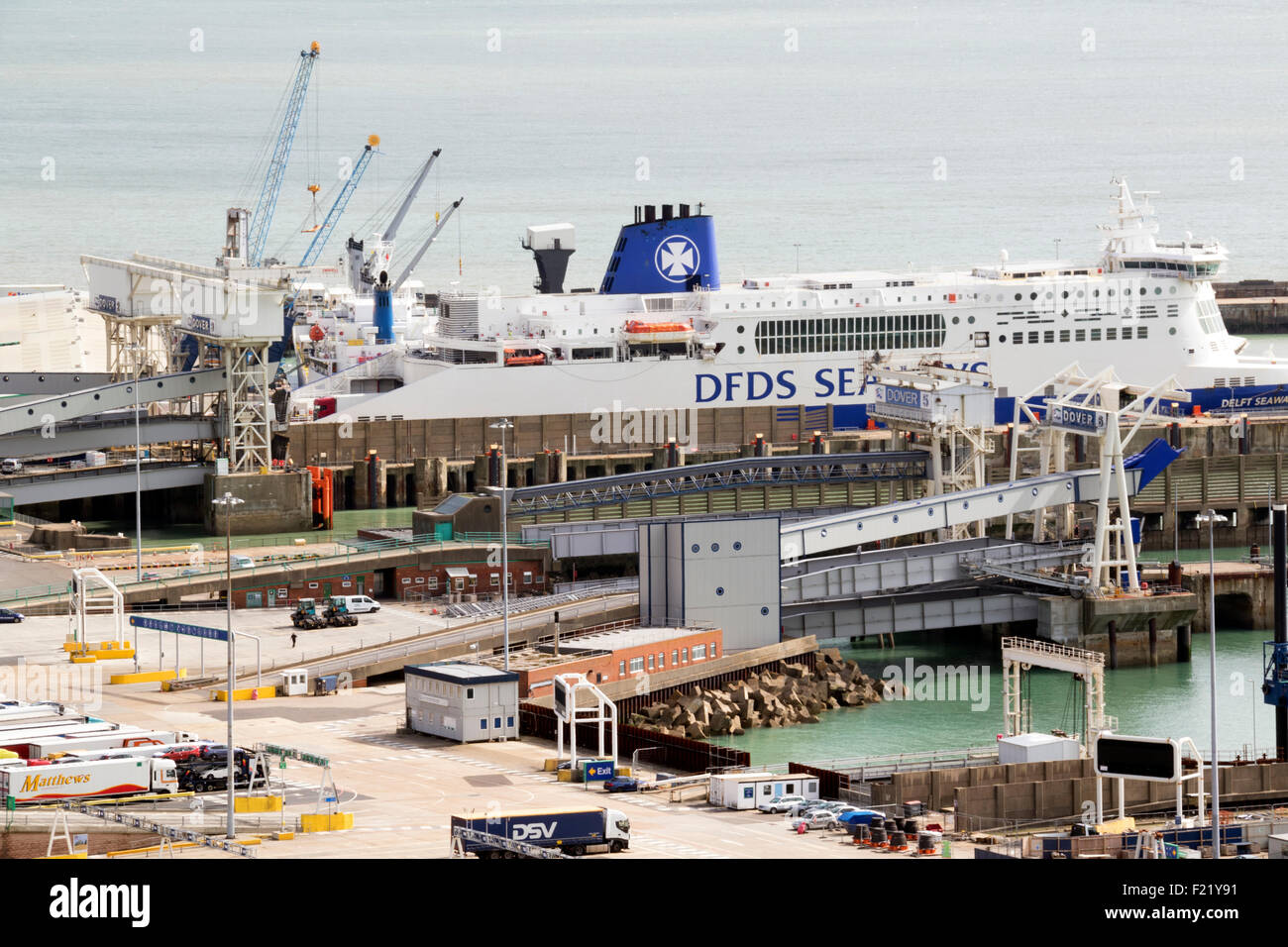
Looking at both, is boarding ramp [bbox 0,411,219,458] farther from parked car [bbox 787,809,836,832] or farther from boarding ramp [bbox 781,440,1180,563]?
parked car [bbox 787,809,836,832]

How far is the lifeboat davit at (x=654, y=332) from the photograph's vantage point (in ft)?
274

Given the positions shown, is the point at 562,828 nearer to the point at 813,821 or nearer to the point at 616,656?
the point at 813,821

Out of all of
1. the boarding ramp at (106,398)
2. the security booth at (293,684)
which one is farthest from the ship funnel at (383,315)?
the security booth at (293,684)

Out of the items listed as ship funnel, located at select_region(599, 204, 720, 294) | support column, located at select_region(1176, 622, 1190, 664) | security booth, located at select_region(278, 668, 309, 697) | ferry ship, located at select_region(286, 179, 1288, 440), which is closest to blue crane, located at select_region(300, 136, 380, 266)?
ferry ship, located at select_region(286, 179, 1288, 440)

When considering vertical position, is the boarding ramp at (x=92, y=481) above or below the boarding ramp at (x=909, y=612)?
above

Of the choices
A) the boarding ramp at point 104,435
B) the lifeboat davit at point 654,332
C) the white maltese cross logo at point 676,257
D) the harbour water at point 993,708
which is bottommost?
the harbour water at point 993,708

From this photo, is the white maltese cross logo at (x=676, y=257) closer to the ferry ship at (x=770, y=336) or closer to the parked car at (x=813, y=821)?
the ferry ship at (x=770, y=336)

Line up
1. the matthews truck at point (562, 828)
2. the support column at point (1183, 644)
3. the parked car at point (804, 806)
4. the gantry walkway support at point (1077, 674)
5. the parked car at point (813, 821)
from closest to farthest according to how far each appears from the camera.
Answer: the matthews truck at point (562, 828) → the parked car at point (813, 821) → the parked car at point (804, 806) → the gantry walkway support at point (1077, 674) → the support column at point (1183, 644)

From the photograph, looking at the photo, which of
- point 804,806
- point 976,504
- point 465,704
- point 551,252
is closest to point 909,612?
point 976,504

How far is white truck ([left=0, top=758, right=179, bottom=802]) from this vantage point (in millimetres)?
35344

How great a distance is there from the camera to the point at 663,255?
282ft

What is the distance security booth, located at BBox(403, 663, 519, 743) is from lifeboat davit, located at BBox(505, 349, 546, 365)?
3978cm

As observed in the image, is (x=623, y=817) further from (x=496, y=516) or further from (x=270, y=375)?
(x=270, y=375)

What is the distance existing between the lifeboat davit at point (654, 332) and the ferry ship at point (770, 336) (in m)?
0.05
